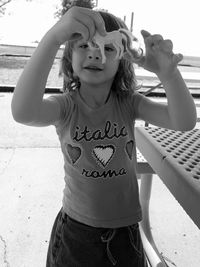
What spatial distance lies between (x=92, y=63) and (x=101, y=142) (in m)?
0.19

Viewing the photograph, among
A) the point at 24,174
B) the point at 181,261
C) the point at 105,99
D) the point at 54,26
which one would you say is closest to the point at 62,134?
the point at 105,99

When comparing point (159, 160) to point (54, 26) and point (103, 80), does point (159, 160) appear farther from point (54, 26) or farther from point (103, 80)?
point (54, 26)

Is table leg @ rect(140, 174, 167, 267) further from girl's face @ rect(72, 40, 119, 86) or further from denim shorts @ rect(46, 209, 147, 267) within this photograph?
girl's face @ rect(72, 40, 119, 86)

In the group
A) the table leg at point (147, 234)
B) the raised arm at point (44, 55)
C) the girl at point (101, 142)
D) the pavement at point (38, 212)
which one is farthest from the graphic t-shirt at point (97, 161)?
the pavement at point (38, 212)

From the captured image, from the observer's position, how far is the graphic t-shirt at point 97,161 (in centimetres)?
88

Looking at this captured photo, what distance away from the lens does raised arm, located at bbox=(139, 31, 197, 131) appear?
0.77m

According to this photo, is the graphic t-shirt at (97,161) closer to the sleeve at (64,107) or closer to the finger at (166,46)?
the sleeve at (64,107)

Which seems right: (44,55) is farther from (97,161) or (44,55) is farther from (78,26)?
(97,161)

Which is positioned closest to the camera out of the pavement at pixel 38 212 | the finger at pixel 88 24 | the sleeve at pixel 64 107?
the finger at pixel 88 24

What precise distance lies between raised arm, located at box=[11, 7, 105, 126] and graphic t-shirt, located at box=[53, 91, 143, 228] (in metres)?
0.12

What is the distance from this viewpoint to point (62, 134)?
0.90 metres

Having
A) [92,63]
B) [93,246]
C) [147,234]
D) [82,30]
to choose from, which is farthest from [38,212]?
[82,30]

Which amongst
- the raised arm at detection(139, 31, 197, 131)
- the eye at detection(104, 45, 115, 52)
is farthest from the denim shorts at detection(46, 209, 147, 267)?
the eye at detection(104, 45, 115, 52)

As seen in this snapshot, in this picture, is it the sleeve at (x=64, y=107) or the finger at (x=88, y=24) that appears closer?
the finger at (x=88, y=24)
